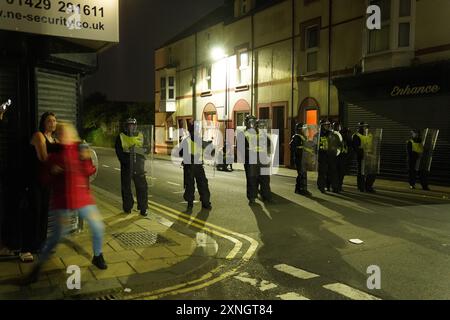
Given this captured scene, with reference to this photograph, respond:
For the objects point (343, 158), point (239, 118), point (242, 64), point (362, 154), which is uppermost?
point (242, 64)

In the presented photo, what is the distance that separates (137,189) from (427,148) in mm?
9203

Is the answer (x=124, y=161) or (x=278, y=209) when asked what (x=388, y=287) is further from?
(x=124, y=161)

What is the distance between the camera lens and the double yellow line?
480 centimetres

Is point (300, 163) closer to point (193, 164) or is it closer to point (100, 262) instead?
point (193, 164)

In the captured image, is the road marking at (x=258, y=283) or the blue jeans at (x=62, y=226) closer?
the road marking at (x=258, y=283)

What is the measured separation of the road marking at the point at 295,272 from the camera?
5.23m

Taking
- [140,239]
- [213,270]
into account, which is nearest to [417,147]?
[140,239]

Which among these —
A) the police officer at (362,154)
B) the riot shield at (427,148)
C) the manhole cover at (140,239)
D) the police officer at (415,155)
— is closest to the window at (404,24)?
the riot shield at (427,148)

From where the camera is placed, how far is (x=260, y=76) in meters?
22.9

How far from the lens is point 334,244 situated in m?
6.70

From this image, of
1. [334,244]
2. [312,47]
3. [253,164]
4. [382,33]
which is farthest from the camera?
[312,47]

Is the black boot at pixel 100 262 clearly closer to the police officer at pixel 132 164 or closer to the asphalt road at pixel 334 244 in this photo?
the asphalt road at pixel 334 244

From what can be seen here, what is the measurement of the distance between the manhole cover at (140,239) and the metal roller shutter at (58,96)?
79cm

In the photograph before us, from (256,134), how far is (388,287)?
5.93 m
